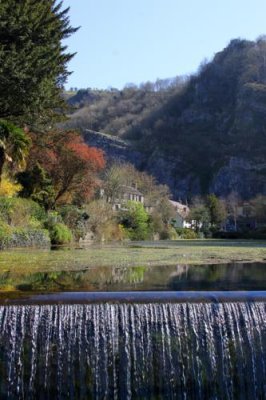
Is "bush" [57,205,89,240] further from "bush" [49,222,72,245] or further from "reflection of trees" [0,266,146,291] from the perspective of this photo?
"reflection of trees" [0,266,146,291]

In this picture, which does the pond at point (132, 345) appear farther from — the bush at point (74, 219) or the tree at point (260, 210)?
the tree at point (260, 210)

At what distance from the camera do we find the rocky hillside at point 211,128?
145 m

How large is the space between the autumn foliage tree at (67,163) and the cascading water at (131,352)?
103 feet

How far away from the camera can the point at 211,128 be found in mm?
159000

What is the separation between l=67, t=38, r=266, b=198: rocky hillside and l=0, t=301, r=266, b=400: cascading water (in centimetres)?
12721

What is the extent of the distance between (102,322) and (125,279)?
12.7 feet

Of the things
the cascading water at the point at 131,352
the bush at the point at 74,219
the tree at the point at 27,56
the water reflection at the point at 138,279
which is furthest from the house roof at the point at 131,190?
the cascading water at the point at 131,352

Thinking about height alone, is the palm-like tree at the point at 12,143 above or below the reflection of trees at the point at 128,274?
above

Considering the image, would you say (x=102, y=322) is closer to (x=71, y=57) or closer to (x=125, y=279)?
(x=125, y=279)

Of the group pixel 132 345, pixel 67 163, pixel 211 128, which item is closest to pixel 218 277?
pixel 132 345

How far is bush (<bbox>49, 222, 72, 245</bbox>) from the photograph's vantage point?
1308 inches

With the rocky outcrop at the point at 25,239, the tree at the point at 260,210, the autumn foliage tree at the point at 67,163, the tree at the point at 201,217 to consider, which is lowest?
the tree at the point at 201,217

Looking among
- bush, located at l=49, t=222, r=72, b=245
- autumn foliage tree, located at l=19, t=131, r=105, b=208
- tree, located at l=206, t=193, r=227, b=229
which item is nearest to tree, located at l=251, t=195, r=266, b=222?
tree, located at l=206, t=193, r=227, b=229

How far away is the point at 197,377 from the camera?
9516 mm
